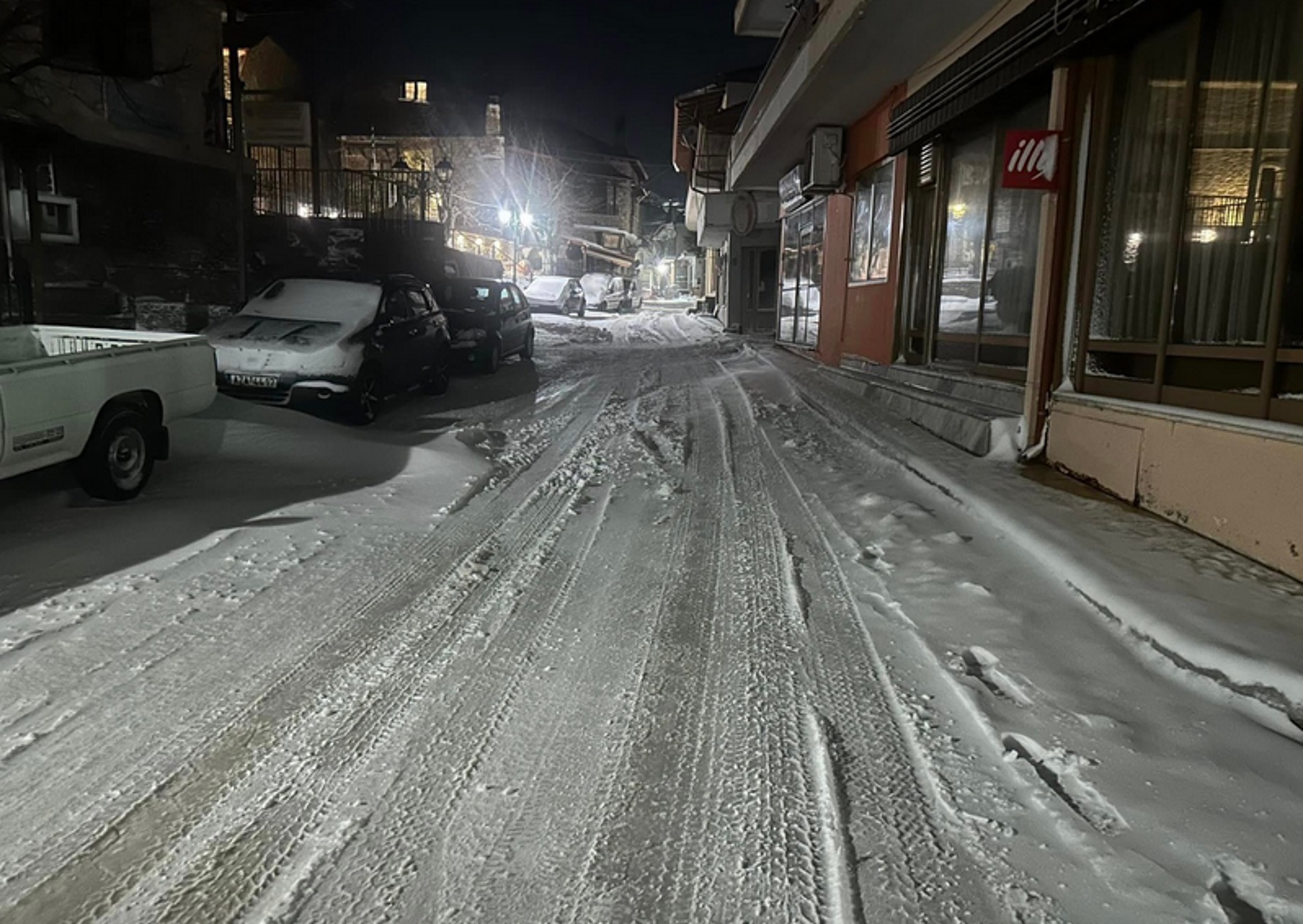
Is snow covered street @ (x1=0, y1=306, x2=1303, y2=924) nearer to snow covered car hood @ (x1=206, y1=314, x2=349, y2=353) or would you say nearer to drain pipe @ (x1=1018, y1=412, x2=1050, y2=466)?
drain pipe @ (x1=1018, y1=412, x2=1050, y2=466)

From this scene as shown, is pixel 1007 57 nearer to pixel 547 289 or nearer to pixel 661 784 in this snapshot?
pixel 661 784

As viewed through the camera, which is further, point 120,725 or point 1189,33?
point 1189,33

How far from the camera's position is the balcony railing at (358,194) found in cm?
2089

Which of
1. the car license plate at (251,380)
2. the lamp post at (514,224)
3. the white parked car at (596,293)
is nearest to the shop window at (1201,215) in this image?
→ the car license plate at (251,380)

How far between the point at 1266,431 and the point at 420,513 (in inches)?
204

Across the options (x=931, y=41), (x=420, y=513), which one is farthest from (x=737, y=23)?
(x=420, y=513)

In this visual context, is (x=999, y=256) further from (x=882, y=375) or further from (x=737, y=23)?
(x=737, y=23)

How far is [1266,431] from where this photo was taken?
443cm

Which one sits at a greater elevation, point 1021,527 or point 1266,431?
point 1266,431

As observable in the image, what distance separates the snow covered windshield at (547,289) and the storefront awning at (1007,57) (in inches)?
800

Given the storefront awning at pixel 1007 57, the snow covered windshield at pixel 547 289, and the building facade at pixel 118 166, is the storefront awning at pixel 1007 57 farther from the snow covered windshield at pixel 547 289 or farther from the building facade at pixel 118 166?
the snow covered windshield at pixel 547 289

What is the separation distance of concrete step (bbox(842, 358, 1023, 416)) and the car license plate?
743 cm

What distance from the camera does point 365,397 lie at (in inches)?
368

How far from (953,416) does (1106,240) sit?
214 centimetres
